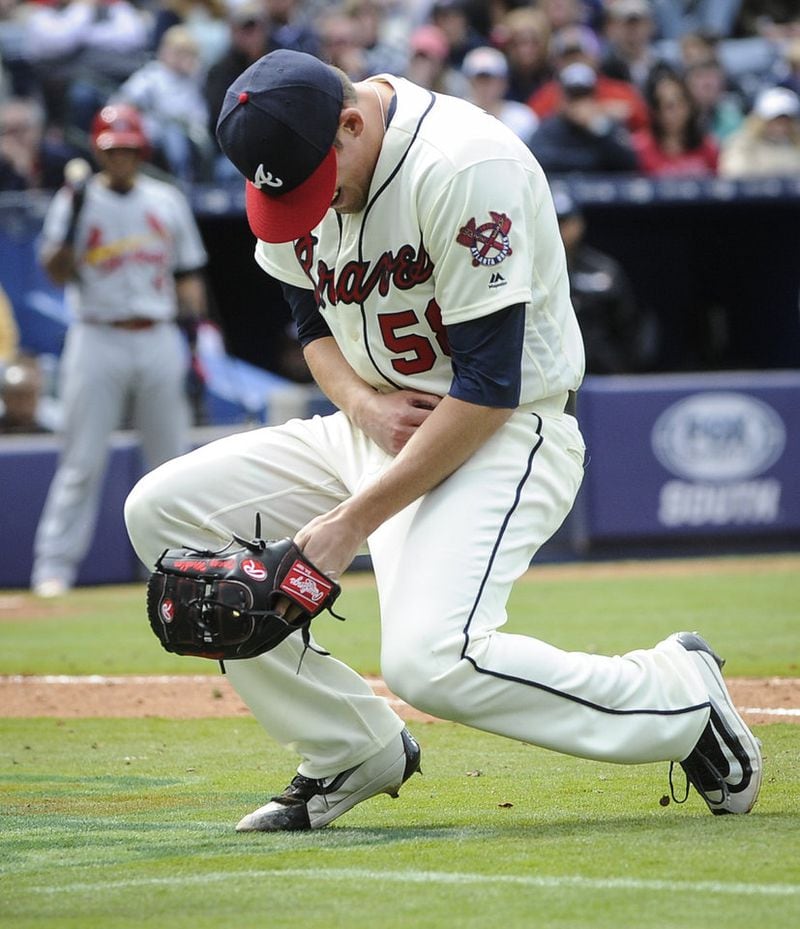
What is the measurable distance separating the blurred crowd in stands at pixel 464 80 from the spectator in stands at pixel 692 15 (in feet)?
2.85

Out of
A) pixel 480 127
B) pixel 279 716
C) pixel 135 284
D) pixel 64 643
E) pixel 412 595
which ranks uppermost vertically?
pixel 480 127

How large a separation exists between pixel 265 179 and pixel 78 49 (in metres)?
10.2

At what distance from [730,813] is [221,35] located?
11.2m

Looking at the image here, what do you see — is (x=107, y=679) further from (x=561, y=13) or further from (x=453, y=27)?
(x=561, y=13)

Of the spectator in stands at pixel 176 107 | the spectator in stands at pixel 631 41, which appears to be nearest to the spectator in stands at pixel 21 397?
the spectator in stands at pixel 176 107

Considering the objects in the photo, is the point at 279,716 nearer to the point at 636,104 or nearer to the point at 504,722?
the point at 504,722

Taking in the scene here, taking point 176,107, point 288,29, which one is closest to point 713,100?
point 288,29

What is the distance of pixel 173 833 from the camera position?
3684 mm

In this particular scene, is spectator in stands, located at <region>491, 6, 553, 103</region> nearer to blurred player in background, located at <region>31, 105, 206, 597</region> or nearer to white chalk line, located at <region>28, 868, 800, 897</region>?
blurred player in background, located at <region>31, 105, 206, 597</region>

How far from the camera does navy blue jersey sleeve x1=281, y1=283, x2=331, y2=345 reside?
4098 millimetres

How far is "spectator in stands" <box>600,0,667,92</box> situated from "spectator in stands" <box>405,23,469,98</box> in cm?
134

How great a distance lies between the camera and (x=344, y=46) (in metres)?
12.7

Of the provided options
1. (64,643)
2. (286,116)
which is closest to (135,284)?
(64,643)

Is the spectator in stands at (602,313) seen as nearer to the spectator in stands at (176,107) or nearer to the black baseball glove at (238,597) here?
the spectator in stands at (176,107)
